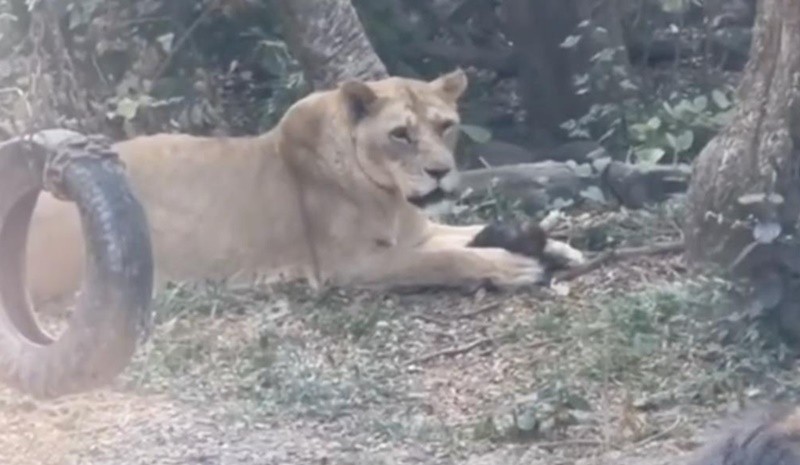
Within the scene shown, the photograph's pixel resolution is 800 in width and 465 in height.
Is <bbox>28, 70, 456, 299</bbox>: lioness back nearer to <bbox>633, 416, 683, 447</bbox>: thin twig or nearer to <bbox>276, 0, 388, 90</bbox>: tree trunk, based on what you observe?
<bbox>276, 0, 388, 90</bbox>: tree trunk

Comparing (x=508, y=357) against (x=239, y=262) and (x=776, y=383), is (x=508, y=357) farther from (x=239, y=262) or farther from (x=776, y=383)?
(x=239, y=262)

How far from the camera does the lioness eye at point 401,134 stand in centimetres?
737

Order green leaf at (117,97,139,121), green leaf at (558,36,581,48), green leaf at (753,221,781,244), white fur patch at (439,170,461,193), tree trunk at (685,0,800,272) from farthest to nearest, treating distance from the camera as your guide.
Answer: green leaf at (558,36,581,48) < green leaf at (117,97,139,121) < white fur patch at (439,170,461,193) < tree trunk at (685,0,800,272) < green leaf at (753,221,781,244)

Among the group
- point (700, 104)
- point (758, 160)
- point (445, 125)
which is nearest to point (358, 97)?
point (445, 125)

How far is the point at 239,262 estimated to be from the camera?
7.46m

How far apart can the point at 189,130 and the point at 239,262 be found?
66.3 inches

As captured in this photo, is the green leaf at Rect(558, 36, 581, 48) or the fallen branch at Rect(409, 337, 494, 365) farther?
the green leaf at Rect(558, 36, 581, 48)

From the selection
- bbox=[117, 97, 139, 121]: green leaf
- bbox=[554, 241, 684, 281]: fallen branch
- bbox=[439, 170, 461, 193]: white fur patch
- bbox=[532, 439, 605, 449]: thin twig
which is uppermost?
bbox=[117, 97, 139, 121]: green leaf

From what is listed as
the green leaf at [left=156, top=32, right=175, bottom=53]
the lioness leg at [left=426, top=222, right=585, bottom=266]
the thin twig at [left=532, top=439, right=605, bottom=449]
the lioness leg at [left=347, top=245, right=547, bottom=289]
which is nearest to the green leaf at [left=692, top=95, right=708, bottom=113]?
the lioness leg at [left=426, top=222, right=585, bottom=266]

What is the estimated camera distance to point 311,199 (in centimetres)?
759

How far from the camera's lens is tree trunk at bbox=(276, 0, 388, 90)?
832cm

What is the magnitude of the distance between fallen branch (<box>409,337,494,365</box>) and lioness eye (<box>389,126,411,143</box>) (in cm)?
107

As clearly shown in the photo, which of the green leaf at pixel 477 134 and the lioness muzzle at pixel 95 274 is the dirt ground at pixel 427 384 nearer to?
the lioness muzzle at pixel 95 274

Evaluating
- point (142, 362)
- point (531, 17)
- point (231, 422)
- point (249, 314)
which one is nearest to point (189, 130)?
point (531, 17)
